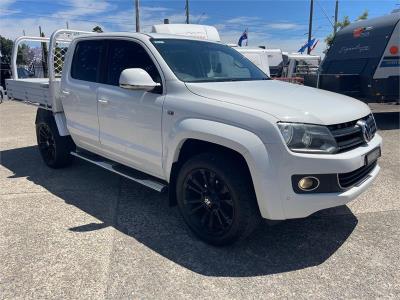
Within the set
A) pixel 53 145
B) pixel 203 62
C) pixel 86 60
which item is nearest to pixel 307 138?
pixel 203 62

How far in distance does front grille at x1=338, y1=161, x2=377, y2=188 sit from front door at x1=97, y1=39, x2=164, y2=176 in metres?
1.67

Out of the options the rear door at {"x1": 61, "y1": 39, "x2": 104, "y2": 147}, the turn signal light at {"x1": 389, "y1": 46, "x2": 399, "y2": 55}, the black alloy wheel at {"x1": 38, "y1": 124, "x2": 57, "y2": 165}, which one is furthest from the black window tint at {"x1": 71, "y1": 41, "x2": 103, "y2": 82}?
the turn signal light at {"x1": 389, "y1": 46, "x2": 399, "y2": 55}

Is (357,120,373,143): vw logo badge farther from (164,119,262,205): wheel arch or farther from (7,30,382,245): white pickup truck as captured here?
(164,119,262,205): wheel arch

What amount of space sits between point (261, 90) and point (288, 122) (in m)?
0.75

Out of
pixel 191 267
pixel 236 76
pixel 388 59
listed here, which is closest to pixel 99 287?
pixel 191 267

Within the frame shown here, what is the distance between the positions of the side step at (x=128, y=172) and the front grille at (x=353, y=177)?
1.66m

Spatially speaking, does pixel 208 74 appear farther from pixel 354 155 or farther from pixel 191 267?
pixel 191 267

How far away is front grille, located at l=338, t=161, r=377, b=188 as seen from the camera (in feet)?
10.0

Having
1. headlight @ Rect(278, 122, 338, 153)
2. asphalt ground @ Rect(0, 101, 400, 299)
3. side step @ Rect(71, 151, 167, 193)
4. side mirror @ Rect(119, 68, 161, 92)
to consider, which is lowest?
asphalt ground @ Rect(0, 101, 400, 299)

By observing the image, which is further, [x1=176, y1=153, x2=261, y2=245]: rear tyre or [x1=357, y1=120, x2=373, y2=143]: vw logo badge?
[x1=357, y1=120, x2=373, y2=143]: vw logo badge

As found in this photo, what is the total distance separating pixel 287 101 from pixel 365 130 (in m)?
0.76

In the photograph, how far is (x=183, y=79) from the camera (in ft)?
12.1

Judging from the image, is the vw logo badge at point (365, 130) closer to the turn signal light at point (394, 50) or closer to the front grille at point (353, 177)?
the front grille at point (353, 177)

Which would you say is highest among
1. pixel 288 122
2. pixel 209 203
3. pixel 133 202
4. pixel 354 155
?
pixel 288 122
